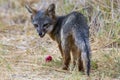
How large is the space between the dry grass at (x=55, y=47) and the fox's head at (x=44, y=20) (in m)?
0.46

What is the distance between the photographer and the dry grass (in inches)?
253

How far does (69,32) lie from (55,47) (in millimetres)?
1775

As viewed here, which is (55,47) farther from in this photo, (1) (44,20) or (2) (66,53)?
(2) (66,53)

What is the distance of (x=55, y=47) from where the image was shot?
8094mm

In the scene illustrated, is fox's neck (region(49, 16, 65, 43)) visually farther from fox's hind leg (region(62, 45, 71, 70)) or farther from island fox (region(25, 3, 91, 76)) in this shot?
fox's hind leg (region(62, 45, 71, 70))

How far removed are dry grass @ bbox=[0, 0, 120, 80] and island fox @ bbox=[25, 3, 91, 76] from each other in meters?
0.20

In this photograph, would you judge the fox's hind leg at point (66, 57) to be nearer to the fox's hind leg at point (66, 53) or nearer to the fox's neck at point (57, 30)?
the fox's hind leg at point (66, 53)

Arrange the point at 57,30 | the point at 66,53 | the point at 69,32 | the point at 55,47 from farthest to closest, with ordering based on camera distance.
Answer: the point at 55,47 < the point at 57,30 < the point at 66,53 < the point at 69,32

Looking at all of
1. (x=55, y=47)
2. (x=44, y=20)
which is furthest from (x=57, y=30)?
(x=55, y=47)

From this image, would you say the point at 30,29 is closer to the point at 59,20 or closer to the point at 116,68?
the point at 59,20

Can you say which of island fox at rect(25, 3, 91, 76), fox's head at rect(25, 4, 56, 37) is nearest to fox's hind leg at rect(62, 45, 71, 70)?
island fox at rect(25, 3, 91, 76)

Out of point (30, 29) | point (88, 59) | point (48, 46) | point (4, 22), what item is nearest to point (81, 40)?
point (88, 59)

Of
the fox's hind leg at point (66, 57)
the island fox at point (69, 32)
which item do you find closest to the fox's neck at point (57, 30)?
the island fox at point (69, 32)

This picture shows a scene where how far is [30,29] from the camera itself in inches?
369
